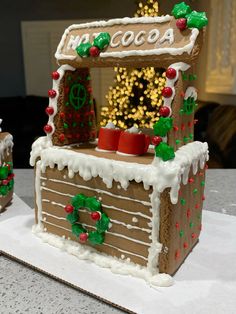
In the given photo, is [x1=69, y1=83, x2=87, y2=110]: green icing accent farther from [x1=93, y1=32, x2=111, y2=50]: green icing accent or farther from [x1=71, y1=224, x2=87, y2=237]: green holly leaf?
[x1=71, y1=224, x2=87, y2=237]: green holly leaf

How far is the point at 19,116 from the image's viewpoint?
15.4ft

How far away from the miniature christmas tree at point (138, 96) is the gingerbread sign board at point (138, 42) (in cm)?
213

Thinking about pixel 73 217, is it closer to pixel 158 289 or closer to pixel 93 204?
pixel 93 204

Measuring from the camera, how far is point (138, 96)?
136 inches

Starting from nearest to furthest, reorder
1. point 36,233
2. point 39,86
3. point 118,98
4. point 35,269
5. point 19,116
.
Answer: point 35,269 < point 36,233 < point 118,98 < point 19,116 < point 39,86

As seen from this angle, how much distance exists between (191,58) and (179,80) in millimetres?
63

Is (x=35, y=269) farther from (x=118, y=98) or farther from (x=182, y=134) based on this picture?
(x=118, y=98)

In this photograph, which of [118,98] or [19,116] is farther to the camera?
[19,116]

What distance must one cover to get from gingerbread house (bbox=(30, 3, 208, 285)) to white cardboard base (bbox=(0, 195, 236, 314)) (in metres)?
0.04

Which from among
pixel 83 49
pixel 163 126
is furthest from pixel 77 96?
pixel 163 126

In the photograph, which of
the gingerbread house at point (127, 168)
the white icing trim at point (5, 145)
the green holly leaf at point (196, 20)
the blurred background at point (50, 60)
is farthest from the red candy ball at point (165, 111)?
the blurred background at point (50, 60)

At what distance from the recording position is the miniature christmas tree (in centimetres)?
331

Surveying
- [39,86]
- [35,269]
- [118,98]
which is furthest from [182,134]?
[39,86]

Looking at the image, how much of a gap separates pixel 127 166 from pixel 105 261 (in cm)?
31
